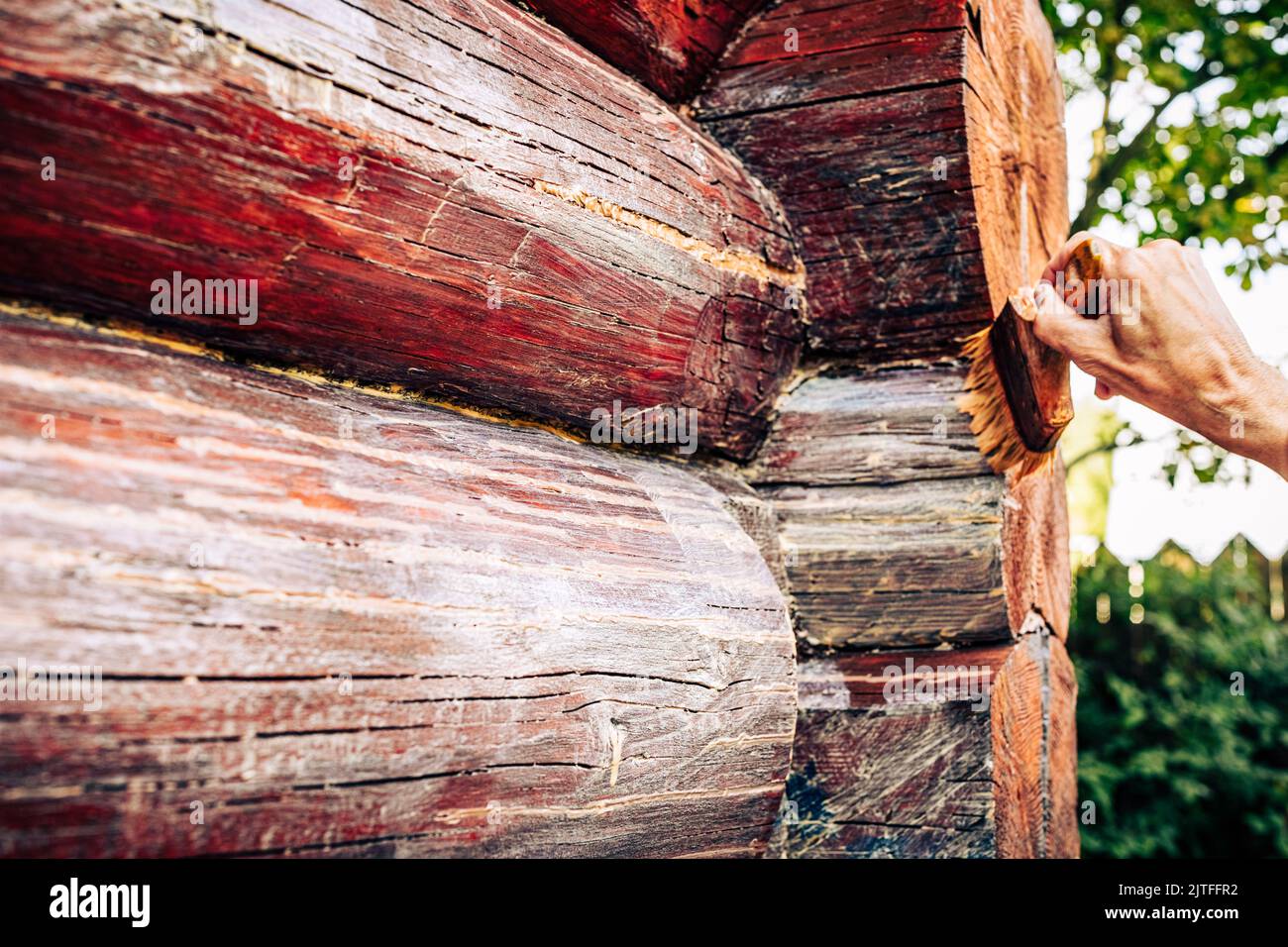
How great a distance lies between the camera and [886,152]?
182cm

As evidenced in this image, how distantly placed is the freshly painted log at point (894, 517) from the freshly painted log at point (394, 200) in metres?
0.18

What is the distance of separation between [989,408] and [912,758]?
2.14ft

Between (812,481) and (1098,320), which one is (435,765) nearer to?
(812,481)

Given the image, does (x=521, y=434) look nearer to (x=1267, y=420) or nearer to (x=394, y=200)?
(x=394, y=200)

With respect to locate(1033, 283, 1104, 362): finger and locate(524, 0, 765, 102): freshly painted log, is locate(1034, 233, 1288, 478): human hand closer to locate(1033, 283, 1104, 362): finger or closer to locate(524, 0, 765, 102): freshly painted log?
locate(1033, 283, 1104, 362): finger

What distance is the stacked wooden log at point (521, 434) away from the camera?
0.95 m

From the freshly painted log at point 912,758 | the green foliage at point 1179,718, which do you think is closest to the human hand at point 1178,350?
the freshly painted log at point 912,758

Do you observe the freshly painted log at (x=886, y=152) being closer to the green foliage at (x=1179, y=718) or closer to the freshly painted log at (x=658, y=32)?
the freshly painted log at (x=658, y=32)

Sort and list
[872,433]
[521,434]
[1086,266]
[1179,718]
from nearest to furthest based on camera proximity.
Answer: [521,434] → [1086,266] → [872,433] → [1179,718]

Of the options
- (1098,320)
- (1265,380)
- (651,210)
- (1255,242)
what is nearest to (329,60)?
(651,210)

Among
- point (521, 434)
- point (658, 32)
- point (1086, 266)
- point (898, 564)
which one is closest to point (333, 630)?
point (521, 434)

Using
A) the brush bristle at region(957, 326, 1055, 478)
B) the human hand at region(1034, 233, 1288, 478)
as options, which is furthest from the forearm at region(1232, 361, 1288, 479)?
the brush bristle at region(957, 326, 1055, 478)

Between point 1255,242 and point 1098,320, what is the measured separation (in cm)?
444
